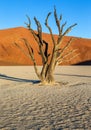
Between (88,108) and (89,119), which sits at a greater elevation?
(89,119)

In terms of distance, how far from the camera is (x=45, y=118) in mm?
8539

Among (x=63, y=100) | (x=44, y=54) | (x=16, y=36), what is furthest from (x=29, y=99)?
(x=16, y=36)

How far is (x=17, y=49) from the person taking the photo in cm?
8375

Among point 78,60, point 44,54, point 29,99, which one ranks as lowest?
point 78,60

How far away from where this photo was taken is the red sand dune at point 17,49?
78.0 m

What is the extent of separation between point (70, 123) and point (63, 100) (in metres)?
4.19

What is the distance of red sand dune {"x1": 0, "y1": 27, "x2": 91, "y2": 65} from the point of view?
7800 centimetres

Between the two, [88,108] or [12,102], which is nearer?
[88,108]

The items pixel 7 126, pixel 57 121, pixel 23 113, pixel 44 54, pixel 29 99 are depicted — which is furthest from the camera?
pixel 44 54

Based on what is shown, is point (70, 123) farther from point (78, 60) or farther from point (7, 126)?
point (78, 60)

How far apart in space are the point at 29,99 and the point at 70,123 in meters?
4.76

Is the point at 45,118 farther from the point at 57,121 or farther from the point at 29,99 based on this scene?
the point at 29,99

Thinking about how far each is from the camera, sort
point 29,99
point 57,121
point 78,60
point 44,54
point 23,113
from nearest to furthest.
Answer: point 57,121
point 23,113
point 29,99
point 44,54
point 78,60

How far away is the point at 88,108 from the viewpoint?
32.7 feet
